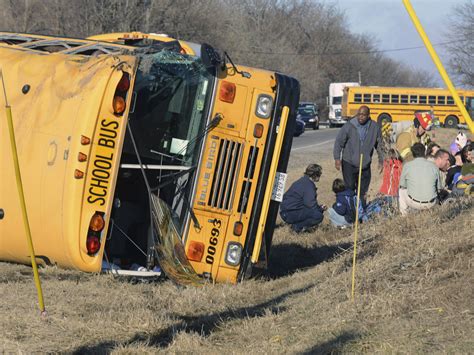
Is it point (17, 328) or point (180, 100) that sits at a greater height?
point (180, 100)

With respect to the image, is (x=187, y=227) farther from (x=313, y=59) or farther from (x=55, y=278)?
(x=313, y=59)

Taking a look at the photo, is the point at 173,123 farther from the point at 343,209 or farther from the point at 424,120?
the point at 424,120

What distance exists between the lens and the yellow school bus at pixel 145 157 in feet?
26.1

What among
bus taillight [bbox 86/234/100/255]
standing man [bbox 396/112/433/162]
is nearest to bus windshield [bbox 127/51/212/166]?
bus taillight [bbox 86/234/100/255]

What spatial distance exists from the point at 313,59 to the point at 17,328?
89.9m

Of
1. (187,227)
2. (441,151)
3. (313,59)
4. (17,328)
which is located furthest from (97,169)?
(313,59)

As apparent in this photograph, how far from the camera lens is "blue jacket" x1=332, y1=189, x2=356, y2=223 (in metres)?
13.3

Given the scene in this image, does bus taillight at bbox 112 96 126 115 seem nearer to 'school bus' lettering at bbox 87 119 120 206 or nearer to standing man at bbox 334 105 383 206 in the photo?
'school bus' lettering at bbox 87 119 120 206

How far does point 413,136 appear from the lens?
1502 cm

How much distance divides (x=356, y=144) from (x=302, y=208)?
→ 4.95 feet

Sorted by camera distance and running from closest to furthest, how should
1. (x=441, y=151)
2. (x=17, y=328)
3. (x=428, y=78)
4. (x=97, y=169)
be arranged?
(x=17, y=328)
(x=97, y=169)
(x=441, y=151)
(x=428, y=78)

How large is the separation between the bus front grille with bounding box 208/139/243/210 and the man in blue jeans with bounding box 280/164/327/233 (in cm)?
413

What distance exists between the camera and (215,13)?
2493 inches

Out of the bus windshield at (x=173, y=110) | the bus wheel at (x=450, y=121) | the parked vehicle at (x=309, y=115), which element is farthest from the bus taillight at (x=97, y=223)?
the bus wheel at (x=450, y=121)
